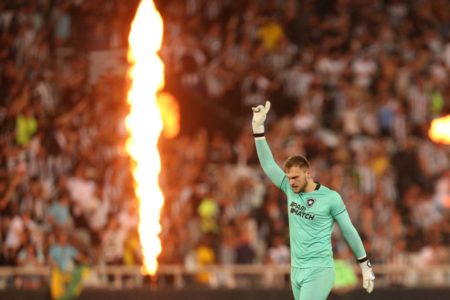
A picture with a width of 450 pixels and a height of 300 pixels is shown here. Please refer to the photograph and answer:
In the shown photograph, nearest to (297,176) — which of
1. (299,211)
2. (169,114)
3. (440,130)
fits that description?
(299,211)

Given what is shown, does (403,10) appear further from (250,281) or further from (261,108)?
(261,108)

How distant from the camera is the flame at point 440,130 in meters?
21.8

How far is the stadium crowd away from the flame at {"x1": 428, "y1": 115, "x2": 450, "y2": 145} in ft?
0.46

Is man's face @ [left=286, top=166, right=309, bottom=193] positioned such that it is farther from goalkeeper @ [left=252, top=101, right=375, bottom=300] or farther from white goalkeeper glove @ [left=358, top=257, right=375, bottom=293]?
white goalkeeper glove @ [left=358, top=257, right=375, bottom=293]

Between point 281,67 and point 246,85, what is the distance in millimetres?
980

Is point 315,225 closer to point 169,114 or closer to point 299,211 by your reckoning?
point 299,211

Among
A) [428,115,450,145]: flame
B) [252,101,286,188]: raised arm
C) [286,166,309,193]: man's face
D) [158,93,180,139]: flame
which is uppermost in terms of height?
[158,93,180,139]: flame

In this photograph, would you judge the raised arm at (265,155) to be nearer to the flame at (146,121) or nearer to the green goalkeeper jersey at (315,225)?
the green goalkeeper jersey at (315,225)

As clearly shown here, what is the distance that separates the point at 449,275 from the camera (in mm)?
19250

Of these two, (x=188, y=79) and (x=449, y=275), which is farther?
(x=188, y=79)

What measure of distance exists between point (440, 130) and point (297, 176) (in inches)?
469

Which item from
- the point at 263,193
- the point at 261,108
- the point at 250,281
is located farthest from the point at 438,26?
the point at 261,108

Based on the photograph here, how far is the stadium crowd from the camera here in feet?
64.0

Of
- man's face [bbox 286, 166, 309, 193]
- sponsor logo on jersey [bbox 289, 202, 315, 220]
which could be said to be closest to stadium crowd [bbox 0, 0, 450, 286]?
sponsor logo on jersey [bbox 289, 202, 315, 220]
